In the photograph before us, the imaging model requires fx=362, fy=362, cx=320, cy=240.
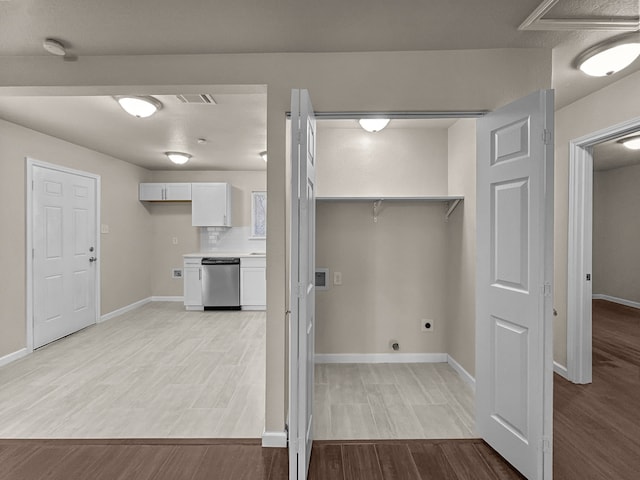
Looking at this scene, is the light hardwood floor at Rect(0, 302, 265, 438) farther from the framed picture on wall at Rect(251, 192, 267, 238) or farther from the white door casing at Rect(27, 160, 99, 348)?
the framed picture on wall at Rect(251, 192, 267, 238)

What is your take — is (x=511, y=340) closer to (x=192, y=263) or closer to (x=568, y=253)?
(x=568, y=253)

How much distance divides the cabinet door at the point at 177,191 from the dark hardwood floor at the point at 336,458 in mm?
4550

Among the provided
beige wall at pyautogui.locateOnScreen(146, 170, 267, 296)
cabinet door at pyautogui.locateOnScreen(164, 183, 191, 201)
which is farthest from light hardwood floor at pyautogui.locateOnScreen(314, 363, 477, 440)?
cabinet door at pyautogui.locateOnScreen(164, 183, 191, 201)

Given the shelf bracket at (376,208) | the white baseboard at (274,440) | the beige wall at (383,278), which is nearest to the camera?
the white baseboard at (274,440)

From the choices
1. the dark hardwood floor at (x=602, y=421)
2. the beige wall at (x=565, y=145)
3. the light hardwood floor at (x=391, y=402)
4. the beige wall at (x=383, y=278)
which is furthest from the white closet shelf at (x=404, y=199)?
the dark hardwood floor at (x=602, y=421)

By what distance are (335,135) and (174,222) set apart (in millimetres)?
4205

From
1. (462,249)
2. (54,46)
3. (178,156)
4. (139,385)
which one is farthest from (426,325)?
(178,156)

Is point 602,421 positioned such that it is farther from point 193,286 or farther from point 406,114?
point 193,286

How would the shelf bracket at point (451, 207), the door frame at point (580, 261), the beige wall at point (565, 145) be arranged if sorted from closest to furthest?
the beige wall at point (565, 145) < the door frame at point (580, 261) < the shelf bracket at point (451, 207)

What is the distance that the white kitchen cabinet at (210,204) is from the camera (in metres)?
6.29

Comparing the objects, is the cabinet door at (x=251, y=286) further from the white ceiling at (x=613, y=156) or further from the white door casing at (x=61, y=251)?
the white ceiling at (x=613, y=156)

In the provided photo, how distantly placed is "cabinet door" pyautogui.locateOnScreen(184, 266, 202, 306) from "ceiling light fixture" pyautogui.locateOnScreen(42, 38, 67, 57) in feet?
13.7

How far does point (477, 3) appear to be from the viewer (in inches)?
70.1

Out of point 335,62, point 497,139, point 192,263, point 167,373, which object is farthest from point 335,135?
point 192,263
